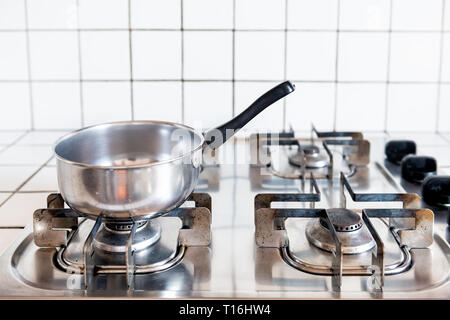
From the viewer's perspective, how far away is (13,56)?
1.48m

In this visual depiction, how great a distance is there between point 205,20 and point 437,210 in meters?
0.71

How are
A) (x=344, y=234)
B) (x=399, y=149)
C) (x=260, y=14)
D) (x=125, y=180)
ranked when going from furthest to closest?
(x=260, y=14), (x=399, y=149), (x=344, y=234), (x=125, y=180)

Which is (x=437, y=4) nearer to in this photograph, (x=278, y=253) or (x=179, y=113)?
(x=179, y=113)

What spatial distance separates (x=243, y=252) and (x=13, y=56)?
87 cm

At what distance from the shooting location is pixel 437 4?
1455 mm

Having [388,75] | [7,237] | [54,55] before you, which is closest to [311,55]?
[388,75]

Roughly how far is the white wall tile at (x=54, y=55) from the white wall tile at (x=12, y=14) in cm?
4

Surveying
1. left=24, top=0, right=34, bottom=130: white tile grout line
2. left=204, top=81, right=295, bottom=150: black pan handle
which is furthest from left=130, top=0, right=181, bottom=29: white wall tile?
left=204, top=81, right=295, bottom=150: black pan handle

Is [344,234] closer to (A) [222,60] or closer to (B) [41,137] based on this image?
(A) [222,60]

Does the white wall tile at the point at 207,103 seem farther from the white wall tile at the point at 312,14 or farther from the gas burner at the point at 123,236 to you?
the gas burner at the point at 123,236

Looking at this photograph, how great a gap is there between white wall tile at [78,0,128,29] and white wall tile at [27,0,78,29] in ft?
0.06

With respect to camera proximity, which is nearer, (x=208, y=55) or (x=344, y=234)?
(x=344, y=234)

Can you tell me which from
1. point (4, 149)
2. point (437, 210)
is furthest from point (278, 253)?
point (4, 149)
